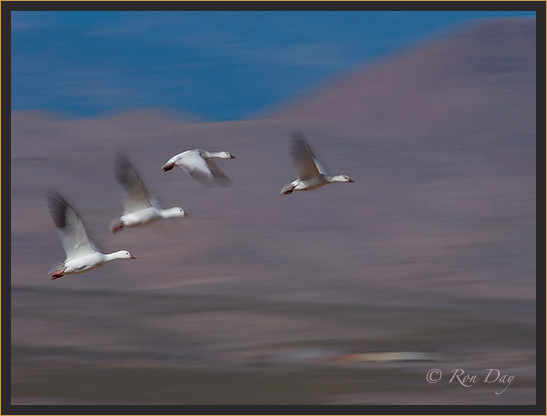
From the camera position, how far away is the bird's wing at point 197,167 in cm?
1099

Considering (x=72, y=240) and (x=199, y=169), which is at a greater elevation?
(x=199, y=169)

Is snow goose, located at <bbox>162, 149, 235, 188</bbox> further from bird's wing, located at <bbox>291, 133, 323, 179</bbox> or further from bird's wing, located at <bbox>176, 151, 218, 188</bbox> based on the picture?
bird's wing, located at <bbox>291, 133, 323, 179</bbox>

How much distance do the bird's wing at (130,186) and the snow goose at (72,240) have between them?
1.92 feet

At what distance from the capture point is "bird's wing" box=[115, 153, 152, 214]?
35.3 ft

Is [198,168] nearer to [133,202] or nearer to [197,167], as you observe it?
[197,167]

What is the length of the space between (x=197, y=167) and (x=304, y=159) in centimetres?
98

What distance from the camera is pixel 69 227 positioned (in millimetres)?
10609

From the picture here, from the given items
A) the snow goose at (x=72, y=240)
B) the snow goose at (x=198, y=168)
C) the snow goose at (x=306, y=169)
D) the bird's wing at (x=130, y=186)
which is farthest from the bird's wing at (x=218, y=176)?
the snow goose at (x=72, y=240)

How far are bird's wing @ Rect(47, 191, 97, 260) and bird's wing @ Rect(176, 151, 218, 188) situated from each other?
111 cm

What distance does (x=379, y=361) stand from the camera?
16.3 m

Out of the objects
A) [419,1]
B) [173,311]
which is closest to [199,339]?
[173,311]

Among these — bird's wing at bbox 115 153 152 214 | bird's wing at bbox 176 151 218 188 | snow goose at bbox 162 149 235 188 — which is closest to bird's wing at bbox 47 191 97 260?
bird's wing at bbox 115 153 152 214

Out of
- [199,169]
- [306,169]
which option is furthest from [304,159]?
[199,169]

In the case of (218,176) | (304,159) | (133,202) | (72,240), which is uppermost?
(304,159)
